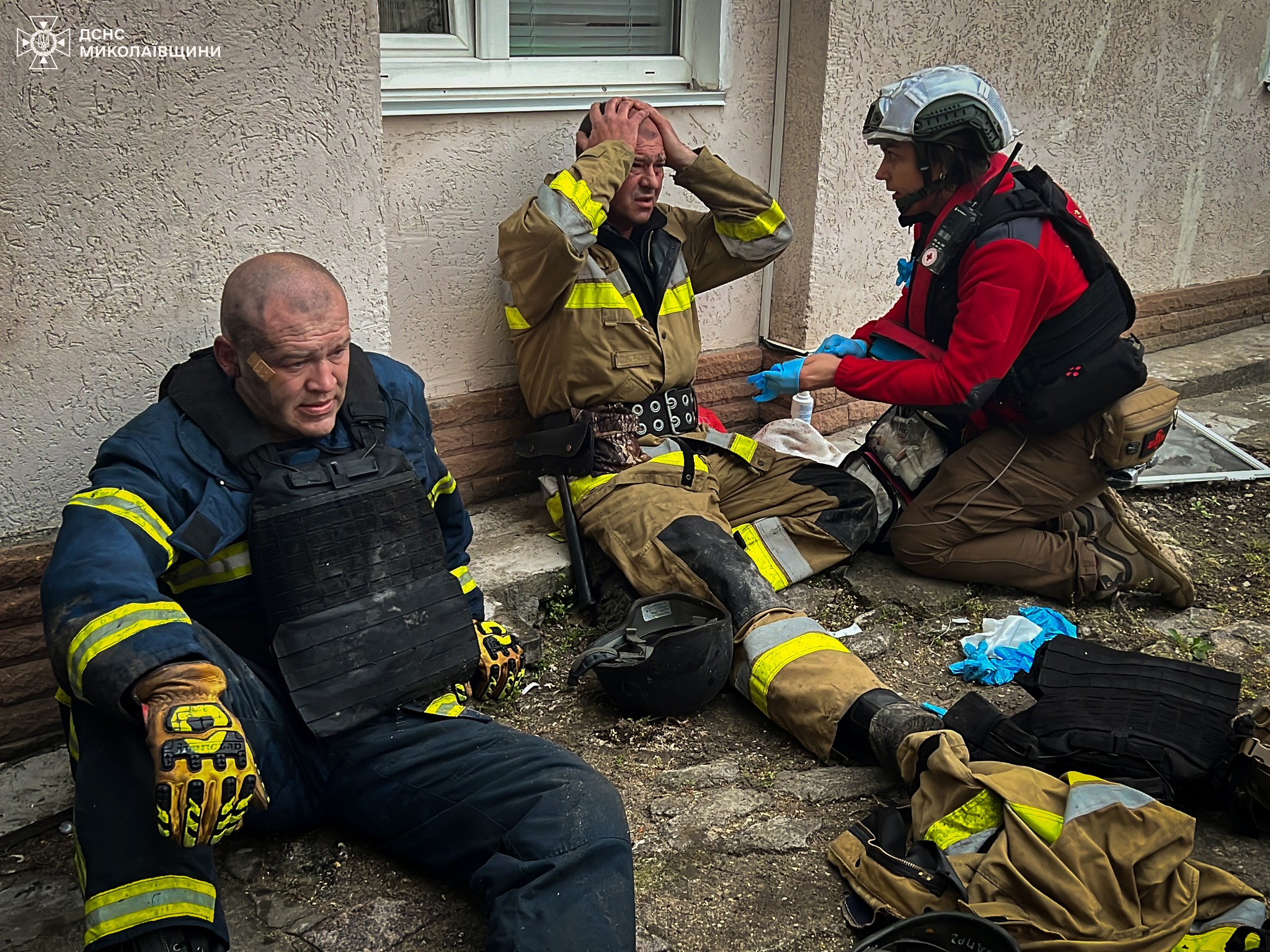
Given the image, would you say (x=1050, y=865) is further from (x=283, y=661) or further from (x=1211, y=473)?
(x=1211, y=473)

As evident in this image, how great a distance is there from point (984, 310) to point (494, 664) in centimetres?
201

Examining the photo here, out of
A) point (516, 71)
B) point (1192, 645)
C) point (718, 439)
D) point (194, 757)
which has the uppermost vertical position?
point (516, 71)

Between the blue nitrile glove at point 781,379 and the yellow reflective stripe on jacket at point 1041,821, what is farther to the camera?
the blue nitrile glove at point 781,379

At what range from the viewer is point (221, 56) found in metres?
2.95

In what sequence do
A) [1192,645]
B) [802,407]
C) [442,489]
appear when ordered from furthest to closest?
[802,407], [1192,645], [442,489]

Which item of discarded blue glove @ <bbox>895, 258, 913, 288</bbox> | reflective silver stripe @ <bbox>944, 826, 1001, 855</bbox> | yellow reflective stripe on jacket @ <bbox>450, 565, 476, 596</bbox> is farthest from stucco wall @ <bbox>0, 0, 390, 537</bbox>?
reflective silver stripe @ <bbox>944, 826, 1001, 855</bbox>

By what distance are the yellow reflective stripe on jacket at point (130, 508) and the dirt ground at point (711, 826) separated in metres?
0.83

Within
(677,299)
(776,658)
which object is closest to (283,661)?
(776,658)

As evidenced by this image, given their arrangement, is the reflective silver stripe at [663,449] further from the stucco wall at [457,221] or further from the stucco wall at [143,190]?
the stucco wall at [143,190]

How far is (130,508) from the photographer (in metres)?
2.41

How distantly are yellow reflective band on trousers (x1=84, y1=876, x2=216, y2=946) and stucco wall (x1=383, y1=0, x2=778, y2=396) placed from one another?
2339mm

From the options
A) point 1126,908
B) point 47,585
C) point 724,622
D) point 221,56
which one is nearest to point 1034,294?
point 724,622

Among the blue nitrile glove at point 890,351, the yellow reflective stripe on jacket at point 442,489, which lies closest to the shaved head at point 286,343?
the yellow reflective stripe on jacket at point 442,489

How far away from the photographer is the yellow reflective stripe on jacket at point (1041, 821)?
2557 mm
